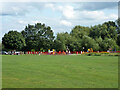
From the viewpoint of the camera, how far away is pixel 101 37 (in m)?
83.2

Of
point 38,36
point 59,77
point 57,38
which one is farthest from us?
point 38,36

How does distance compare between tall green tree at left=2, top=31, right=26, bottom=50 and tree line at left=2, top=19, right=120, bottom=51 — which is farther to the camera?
tall green tree at left=2, top=31, right=26, bottom=50

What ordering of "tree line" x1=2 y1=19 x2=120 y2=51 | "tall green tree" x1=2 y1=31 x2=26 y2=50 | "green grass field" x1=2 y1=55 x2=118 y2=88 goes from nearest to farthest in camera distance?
"green grass field" x1=2 y1=55 x2=118 y2=88 → "tree line" x1=2 y1=19 x2=120 y2=51 → "tall green tree" x1=2 y1=31 x2=26 y2=50

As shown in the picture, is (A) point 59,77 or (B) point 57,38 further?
(B) point 57,38

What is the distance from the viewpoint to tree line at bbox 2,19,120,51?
77775mm

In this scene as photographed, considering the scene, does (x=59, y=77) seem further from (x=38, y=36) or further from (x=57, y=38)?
(x=38, y=36)

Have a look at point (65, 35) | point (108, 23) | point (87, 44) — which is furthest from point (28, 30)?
point (108, 23)

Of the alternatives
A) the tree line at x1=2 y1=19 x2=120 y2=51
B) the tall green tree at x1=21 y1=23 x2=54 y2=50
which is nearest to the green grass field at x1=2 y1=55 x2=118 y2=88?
the tree line at x1=2 y1=19 x2=120 y2=51

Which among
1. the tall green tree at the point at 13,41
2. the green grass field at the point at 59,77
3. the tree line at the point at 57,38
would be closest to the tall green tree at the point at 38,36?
the tree line at the point at 57,38

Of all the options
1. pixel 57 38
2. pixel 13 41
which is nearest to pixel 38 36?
pixel 57 38

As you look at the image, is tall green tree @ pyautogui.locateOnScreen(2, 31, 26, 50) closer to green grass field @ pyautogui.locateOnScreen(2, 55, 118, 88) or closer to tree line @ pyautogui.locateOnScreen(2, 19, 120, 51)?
tree line @ pyautogui.locateOnScreen(2, 19, 120, 51)

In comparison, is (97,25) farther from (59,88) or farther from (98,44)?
(59,88)

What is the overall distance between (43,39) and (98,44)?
22.3 m

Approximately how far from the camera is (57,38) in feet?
271
